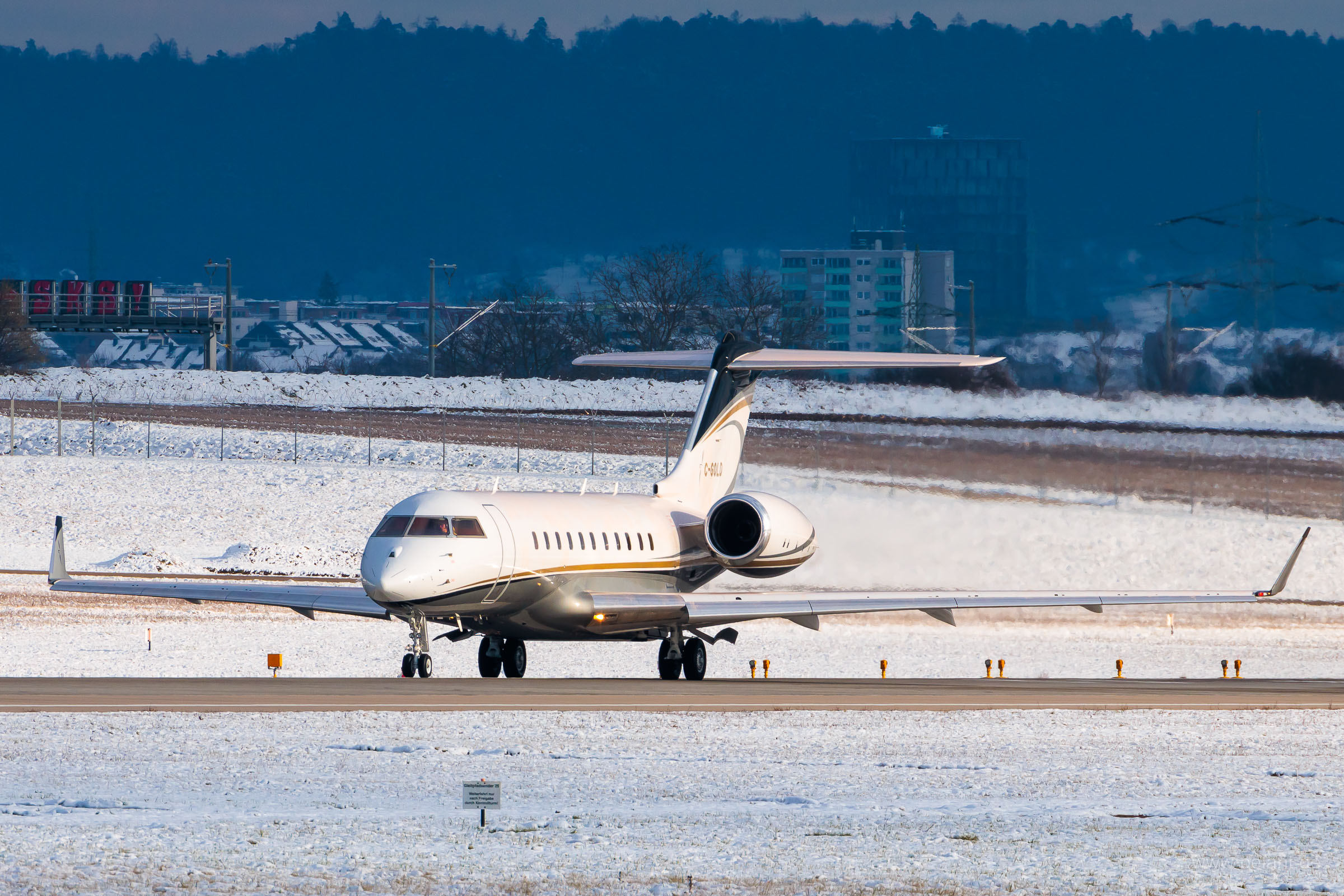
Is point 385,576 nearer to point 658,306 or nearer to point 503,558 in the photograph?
point 503,558

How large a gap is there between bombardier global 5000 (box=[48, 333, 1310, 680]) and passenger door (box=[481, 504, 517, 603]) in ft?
0.08

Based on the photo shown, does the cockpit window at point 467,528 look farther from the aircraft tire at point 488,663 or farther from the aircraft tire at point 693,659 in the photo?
the aircraft tire at point 693,659

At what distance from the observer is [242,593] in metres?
29.4

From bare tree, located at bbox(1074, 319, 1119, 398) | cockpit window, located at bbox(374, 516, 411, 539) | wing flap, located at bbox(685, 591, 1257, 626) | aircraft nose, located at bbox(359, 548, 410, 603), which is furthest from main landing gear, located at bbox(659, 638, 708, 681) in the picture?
bare tree, located at bbox(1074, 319, 1119, 398)

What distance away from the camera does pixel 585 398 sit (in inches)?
3718

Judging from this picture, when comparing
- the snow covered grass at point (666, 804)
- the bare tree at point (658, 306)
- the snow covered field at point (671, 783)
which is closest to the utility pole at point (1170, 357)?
the snow covered field at point (671, 783)

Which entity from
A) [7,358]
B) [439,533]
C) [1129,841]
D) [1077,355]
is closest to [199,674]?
[439,533]

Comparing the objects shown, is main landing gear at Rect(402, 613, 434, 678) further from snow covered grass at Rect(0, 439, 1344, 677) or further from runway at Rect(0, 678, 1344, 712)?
snow covered grass at Rect(0, 439, 1344, 677)

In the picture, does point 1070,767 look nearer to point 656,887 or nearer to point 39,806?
point 656,887

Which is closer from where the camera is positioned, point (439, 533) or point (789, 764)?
point (789, 764)

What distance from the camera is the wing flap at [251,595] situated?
94.4 ft

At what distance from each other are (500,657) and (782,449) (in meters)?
30.0

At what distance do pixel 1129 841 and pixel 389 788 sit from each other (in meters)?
6.35

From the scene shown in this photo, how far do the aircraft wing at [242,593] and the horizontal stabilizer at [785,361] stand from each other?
5679 millimetres
